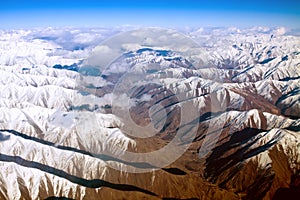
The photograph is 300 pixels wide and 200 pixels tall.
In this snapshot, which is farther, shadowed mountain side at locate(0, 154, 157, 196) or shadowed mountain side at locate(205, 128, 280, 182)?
shadowed mountain side at locate(205, 128, 280, 182)

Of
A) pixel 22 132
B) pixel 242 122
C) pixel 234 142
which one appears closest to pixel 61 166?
pixel 22 132

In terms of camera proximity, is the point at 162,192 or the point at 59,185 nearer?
the point at 59,185

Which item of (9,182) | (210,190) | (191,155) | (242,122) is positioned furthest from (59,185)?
(242,122)

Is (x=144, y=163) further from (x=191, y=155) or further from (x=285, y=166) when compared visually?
(x=285, y=166)

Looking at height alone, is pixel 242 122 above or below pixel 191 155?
above

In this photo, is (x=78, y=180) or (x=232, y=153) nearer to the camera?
(x=78, y=180)

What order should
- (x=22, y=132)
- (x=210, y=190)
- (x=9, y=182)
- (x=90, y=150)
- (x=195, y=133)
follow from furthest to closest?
(x=195, y=133) → (x=22, y=132) → (x=90, y=150) → (x=210, y=190) → (x=9, y=182)

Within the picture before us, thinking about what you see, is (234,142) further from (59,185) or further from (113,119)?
(59,185)

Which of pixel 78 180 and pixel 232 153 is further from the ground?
pixel 232 153

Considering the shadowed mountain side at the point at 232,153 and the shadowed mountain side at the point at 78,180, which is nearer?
the shadowed mountain side at the point at 78,180

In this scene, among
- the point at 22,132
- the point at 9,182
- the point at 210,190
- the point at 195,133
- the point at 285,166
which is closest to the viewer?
the point at 9,182
